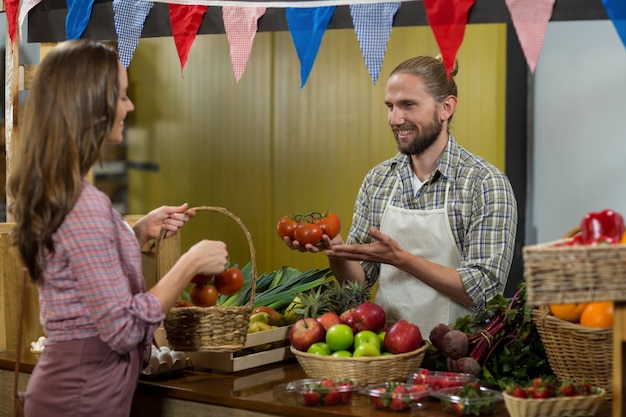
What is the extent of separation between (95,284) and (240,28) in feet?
4.88

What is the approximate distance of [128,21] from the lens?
11.4 feet

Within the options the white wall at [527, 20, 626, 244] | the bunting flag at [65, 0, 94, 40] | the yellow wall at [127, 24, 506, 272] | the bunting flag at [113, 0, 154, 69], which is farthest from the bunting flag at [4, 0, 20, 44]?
the white wall at [527, 20, 626, 244]

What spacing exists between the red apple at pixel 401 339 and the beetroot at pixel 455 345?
0.13 metres

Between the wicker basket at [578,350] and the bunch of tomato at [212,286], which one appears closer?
the wicker basket at [578,350]

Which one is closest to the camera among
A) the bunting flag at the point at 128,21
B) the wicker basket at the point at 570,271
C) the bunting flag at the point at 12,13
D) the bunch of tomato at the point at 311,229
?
the wicker basket at the point at 570,271

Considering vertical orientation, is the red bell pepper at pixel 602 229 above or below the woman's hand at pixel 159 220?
above

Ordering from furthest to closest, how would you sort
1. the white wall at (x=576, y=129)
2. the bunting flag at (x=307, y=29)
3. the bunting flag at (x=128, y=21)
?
the white wall at (x=576, y=129), the bunting flag at (x=128, y=21), the bunting flag at (x=307, y=29)

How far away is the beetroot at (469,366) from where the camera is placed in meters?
2.64

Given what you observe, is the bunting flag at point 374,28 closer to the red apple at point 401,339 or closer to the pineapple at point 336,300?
the pineapple at point 336,300

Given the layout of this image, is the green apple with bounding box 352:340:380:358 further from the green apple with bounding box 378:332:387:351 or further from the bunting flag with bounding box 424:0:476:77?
the bunting flag with bounding box 424:0:476:77

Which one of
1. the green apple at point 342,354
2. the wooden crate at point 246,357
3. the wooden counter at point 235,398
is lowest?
the wooden counter at point 235,398

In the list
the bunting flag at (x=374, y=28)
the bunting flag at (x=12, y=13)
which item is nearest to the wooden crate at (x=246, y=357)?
the bunting flag at (x=374, y=28)

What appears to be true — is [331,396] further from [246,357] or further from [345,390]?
[246,357]

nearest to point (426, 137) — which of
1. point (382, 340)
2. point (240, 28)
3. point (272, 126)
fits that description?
point (240, 28)
